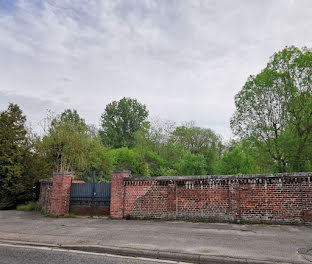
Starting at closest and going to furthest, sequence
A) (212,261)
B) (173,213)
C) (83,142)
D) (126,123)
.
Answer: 1. (212,261)
2. (173,213)
3. (83,142)
4. (126,123)

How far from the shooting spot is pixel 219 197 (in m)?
11.6

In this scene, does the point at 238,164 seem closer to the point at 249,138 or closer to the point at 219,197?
the point at 249,138

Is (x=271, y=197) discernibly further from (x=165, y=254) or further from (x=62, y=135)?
(x=62, y=135)

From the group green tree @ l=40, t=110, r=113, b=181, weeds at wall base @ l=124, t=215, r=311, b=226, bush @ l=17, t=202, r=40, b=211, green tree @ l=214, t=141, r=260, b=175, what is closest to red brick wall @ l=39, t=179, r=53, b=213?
bush @ l=17, t=202, r=40, b=211

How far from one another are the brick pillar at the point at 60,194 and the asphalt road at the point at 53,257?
19.5 feet

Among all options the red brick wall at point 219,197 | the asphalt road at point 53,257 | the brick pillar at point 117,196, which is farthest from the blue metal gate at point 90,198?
the asphalt road at point 53,257

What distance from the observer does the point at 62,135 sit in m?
23.8

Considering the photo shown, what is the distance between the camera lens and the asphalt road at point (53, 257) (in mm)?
6160

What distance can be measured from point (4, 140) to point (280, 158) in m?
19.2

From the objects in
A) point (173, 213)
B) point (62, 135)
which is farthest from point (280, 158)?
point (62, 135)

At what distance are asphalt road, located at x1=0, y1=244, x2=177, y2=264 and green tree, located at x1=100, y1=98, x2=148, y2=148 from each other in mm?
39455

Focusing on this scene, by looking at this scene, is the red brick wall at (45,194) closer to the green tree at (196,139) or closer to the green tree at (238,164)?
the green tree at (238,164)

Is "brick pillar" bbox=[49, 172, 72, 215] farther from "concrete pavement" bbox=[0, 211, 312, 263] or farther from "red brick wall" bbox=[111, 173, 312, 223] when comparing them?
"red brick wall" bbox=[111, 173, 312, 223]

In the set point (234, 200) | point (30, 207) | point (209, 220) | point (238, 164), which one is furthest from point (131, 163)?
point (234, 200)
